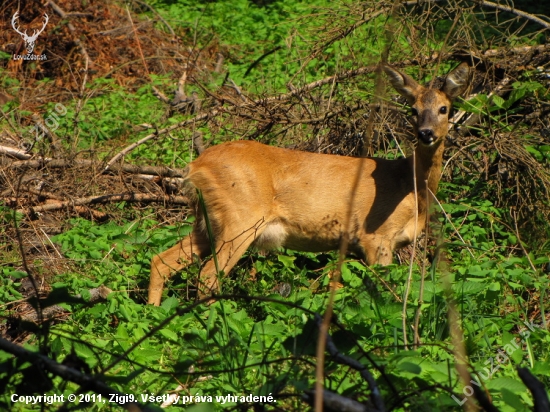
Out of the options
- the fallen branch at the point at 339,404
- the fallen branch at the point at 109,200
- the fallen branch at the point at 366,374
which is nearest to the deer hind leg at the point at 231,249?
the fallen branch at the point at 109,200

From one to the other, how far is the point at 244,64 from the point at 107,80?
1.97 meters

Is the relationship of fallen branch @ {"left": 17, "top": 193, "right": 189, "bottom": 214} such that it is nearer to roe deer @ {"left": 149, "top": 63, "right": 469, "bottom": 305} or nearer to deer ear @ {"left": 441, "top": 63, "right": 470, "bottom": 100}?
roe deer @ {"left": 149, "top": 63, "right": 469, "bottom": 305}

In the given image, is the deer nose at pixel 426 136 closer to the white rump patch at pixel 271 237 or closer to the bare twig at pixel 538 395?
the white rump patch at pixel 271 237

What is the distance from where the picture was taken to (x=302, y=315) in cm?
487

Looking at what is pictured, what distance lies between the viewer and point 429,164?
654 centimetres

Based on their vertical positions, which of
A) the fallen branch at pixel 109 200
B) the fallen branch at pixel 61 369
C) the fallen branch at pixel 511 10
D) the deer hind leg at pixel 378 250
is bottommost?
the deer hind leg at pixel 378 250

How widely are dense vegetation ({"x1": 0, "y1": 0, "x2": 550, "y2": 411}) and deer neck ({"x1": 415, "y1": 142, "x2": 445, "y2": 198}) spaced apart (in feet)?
0.81

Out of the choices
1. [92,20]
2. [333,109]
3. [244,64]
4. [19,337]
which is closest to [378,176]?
[333,109]

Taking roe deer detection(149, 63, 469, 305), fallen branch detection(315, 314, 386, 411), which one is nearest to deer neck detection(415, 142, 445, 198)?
roe deer detection(149, 63, 469, 305)

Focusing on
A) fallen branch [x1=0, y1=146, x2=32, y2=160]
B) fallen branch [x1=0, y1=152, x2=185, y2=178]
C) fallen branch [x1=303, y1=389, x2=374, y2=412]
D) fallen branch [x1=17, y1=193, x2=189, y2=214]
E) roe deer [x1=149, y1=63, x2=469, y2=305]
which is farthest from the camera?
fallen branch [x1=0, y1=146, x2=32, y2=160]

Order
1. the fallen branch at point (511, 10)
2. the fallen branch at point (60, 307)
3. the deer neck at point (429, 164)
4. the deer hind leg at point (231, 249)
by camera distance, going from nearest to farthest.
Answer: the fallen branch at point (60, 307) < the deer hind leg at point (231, 249) < the deer neck at point (429, 164) < the fallen branch at point (511, 10)

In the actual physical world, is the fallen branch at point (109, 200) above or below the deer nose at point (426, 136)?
below

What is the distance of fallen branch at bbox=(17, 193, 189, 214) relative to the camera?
725 centimetres

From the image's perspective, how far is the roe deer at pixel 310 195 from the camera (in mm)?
6164
